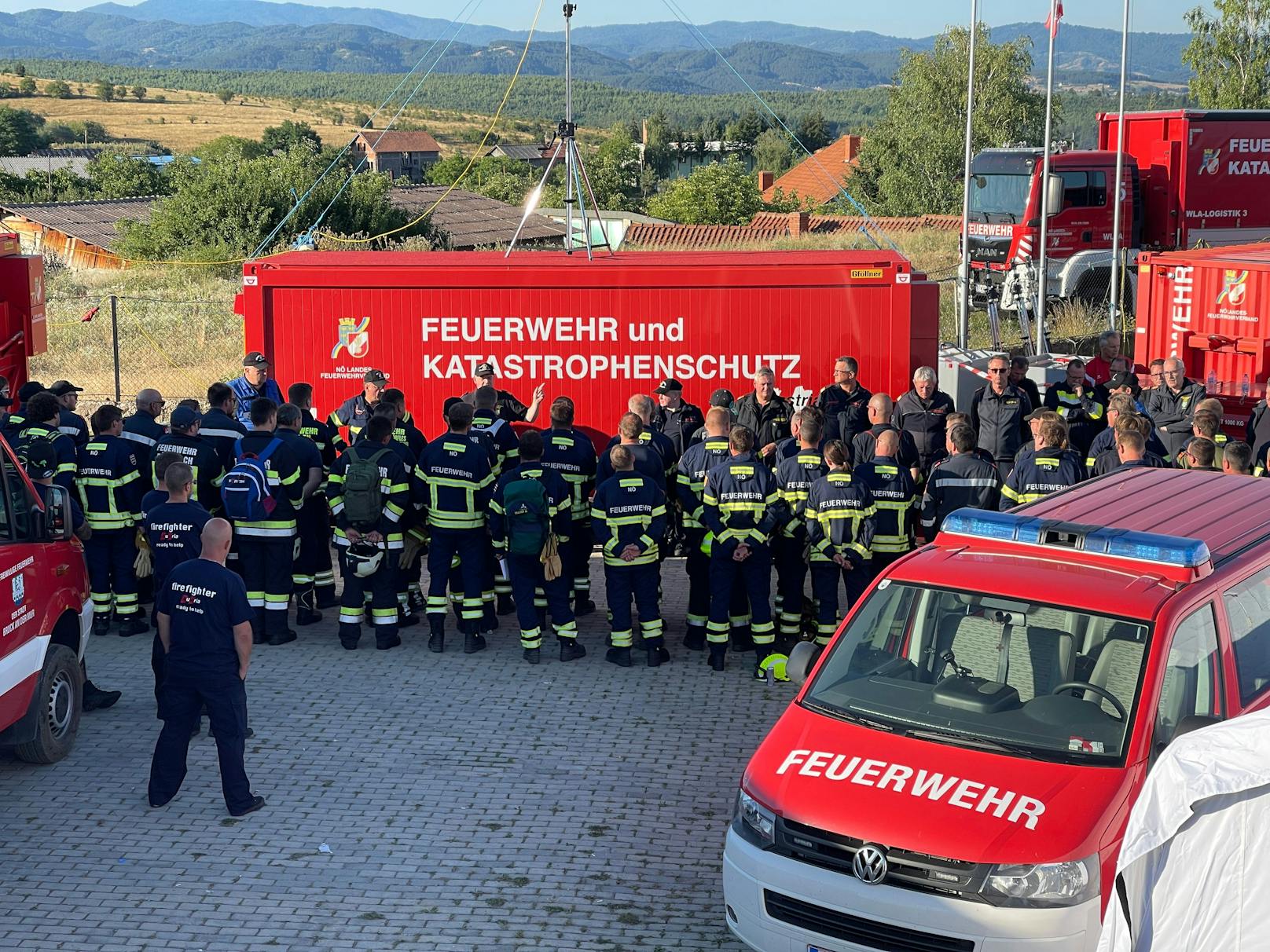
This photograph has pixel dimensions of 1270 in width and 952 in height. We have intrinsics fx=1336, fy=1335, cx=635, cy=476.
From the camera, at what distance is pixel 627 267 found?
39.2ft

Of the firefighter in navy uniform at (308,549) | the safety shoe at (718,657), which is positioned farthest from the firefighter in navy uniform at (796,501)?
the firefighter in navy uniform at (308,549)

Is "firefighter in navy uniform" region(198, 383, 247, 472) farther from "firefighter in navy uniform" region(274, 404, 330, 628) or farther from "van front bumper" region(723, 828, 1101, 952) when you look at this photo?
"van front bumper" region(723, 828, 1101, 952)

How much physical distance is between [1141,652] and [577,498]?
17.5 ft

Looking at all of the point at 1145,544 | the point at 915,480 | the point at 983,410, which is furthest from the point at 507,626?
the point at 1145,544

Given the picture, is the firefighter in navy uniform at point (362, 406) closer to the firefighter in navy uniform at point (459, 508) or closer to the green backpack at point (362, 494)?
the green backpack at point (362, 494)

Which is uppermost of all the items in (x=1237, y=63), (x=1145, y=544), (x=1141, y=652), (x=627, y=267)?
(x=1237, y=63)

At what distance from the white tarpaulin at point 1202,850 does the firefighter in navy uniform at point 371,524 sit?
21.1 ft

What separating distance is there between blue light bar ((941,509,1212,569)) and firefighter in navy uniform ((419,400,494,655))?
13.5 ft

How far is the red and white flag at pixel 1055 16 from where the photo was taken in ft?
58.3

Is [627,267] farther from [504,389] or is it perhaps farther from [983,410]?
[983,410]

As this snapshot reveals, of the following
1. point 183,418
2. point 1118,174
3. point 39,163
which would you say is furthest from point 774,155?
point 183,418

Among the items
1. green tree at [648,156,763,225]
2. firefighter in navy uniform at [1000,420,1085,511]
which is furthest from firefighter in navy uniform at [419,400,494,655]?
green tree at [648,156,763,225]

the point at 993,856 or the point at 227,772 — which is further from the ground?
the point at 993,856

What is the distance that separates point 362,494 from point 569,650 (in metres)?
1.84
